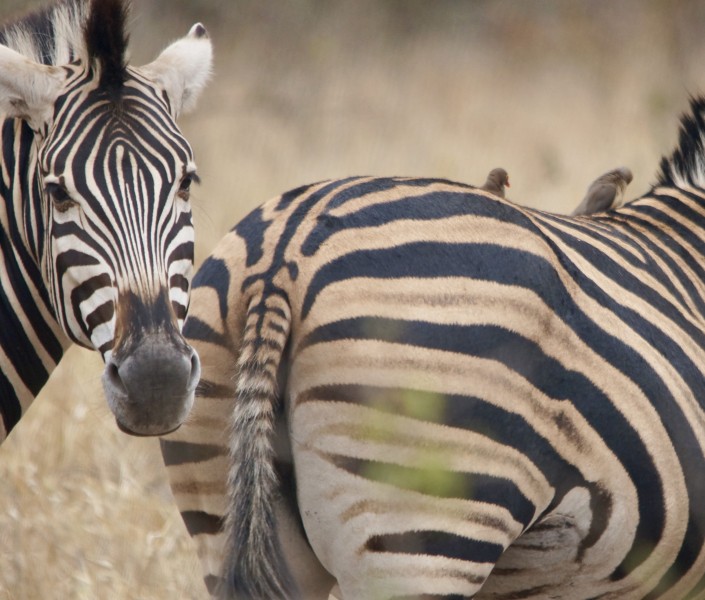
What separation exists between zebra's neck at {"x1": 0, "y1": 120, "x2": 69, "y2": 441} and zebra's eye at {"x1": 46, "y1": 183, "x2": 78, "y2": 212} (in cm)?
19

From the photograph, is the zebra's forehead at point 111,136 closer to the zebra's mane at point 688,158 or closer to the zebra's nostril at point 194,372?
the zebra's nostril at point 194,372

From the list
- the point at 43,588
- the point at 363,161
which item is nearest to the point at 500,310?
the point at 43,588

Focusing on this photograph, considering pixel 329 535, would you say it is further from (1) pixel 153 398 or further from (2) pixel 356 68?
(2) pixel 356 68

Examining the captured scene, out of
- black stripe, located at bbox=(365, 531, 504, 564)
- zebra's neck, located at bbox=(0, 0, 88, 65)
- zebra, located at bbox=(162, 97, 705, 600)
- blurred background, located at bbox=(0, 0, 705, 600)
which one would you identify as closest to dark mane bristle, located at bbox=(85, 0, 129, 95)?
zebra's neck, located at bbox=(0, 0, 88, 65)

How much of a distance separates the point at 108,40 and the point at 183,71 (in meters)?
0.44

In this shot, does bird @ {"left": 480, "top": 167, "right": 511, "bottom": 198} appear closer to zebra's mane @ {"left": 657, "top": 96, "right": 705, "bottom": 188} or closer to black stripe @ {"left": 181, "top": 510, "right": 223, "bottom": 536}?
zebra's mane @ {"left": 657, "top": 96, "right": 705, "bottom": 188}

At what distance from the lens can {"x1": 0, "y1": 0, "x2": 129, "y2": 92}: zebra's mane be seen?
136 inches

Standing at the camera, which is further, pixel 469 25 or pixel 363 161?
pixel 469 25

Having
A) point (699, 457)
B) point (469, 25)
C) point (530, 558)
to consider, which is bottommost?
point (530, 558)

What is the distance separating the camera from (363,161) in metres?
12.8

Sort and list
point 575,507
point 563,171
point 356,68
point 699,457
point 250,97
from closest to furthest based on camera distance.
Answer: point 575,507 → point 699,457 → point 563,171 → point 250,97 → point 356,68

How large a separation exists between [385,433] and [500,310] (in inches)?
20.1

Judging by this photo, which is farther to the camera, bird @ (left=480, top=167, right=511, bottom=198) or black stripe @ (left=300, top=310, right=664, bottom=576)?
bird @ (left=480, top=167, right=511, bottom=198)

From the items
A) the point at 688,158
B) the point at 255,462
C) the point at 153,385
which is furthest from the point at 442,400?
the point at 688,158
